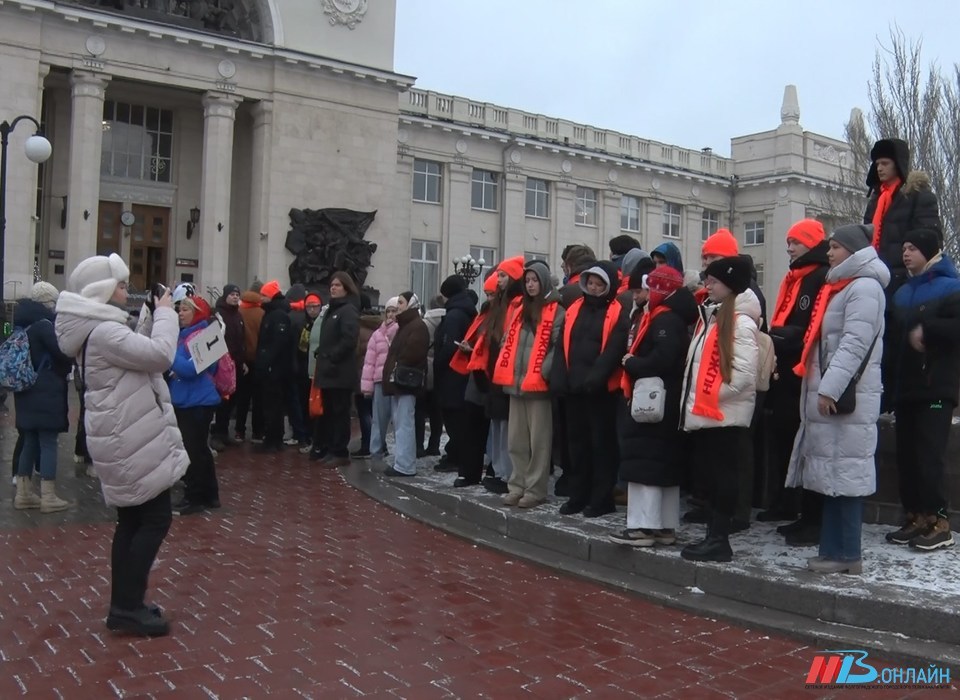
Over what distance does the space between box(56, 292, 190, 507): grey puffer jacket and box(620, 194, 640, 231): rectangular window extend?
44.2m

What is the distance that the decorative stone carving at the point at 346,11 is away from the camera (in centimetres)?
3303

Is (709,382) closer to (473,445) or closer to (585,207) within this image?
(473,445)

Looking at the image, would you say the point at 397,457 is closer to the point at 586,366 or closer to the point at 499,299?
the point at 499,299

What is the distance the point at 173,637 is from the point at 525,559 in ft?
9.35

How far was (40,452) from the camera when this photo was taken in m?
8.62

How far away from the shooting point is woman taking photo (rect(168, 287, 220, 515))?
8.71 meters

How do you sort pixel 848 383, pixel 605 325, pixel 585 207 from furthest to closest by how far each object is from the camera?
pixel 585 207, pixel 605 325, pixel 848 383

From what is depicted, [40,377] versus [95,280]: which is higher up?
[95,280]

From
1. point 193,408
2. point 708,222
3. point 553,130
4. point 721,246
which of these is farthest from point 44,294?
point 708,222

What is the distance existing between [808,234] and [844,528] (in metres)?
2.27

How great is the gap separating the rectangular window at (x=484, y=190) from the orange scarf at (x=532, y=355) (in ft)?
112

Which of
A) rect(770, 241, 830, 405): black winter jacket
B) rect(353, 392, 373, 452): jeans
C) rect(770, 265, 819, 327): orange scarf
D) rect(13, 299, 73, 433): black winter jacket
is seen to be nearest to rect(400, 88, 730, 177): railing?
rect(353, 392, 373, 452): jeans

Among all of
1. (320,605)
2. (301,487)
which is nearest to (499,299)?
(301,487)

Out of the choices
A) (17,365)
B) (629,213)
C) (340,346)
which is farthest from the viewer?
(629,213)
